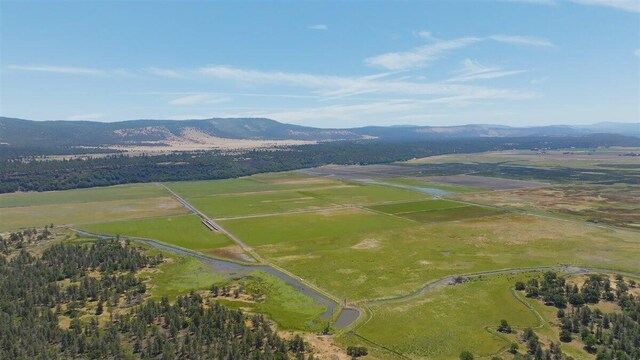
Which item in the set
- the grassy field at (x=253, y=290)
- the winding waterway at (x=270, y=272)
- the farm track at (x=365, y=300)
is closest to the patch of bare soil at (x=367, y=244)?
the farm track at (x=365, y=300)

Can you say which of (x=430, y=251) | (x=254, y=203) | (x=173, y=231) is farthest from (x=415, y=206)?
(x=173, y=231)

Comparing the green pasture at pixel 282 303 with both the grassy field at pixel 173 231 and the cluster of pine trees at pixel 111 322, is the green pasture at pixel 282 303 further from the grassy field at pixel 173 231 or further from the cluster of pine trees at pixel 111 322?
the grassy field at pixel 173 231

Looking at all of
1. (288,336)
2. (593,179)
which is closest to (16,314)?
(288,336)

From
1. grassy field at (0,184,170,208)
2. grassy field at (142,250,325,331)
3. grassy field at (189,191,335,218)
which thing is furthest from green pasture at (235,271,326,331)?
grassy field at (0,184,170,208)

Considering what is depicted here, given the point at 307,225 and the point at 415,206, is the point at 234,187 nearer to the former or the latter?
the point at 415,206

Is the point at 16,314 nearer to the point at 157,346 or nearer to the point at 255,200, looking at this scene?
the point at 157,346

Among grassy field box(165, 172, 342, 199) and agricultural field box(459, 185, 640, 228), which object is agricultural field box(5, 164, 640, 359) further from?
grassy field box(165, 172, 342, 199)
